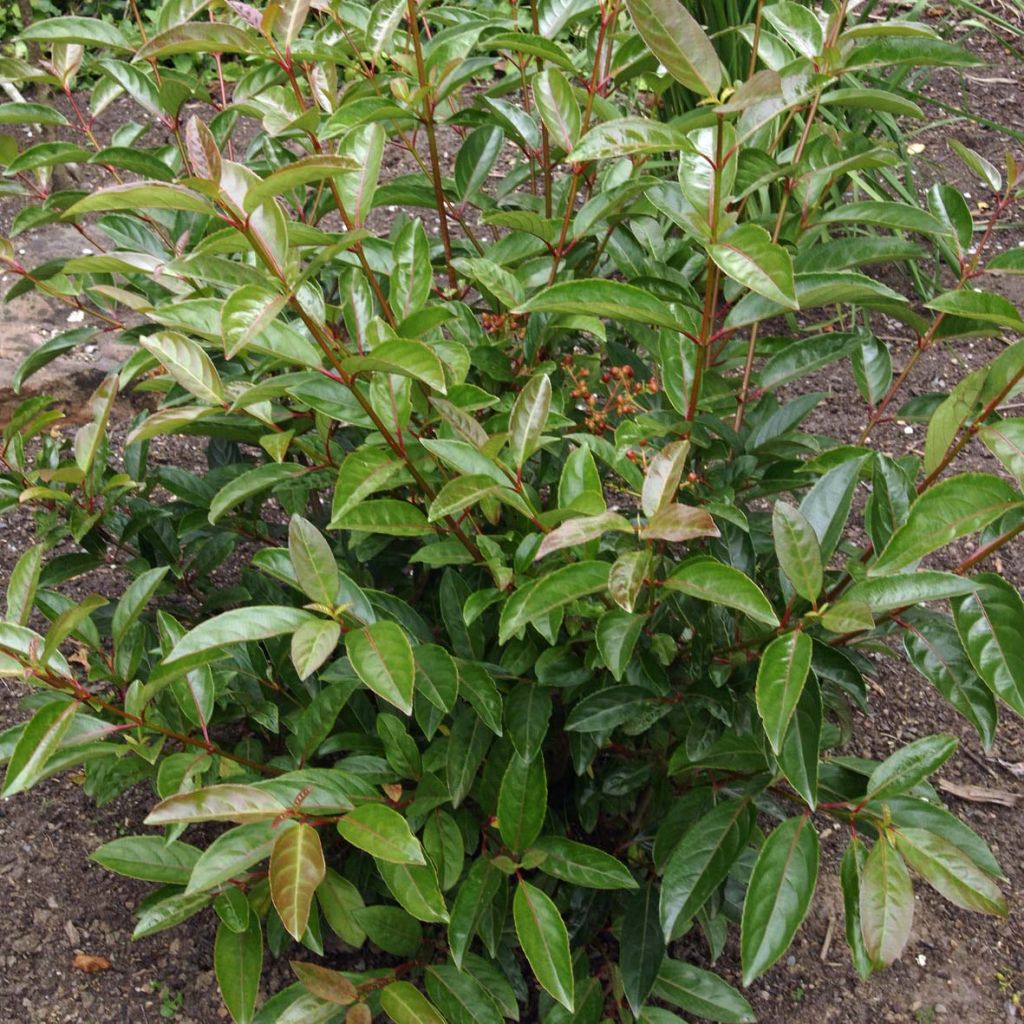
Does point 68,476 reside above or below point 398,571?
above

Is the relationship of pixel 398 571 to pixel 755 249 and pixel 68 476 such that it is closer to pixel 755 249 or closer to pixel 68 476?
pixel 68 476

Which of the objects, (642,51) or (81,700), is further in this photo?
(642,51)

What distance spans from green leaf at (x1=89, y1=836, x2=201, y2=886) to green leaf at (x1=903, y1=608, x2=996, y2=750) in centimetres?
103

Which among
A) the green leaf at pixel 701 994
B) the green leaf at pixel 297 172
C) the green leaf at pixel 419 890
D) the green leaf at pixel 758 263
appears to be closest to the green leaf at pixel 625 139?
the green leaf at pixel 758 263

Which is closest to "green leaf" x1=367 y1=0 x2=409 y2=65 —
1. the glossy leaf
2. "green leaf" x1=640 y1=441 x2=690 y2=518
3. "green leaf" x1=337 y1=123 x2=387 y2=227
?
"green leaf" x1=337 y1=123 x2=387 y2=227

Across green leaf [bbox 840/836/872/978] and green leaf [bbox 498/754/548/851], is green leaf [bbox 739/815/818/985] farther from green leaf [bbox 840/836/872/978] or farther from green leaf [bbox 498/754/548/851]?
green leaf [bbox 498/754/548/851]

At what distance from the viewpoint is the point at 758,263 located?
4.05 feet

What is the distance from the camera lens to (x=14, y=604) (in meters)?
1.54

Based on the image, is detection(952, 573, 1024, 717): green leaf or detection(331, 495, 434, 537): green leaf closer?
detection(952, 573, 1024, 717): green leaf

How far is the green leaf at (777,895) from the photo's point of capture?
137cm

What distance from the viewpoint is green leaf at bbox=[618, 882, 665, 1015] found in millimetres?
1776

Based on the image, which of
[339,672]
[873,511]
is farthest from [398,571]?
[873,511]

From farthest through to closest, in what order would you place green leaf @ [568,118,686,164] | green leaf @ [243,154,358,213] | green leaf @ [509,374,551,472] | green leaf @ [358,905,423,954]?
1. green leaf @ [358,905,423,954]
2. green leaf @ [509,374,551,472]
3. green leaf @ [568,118,686,164]
4. green leaf @ [243,154,358,213]

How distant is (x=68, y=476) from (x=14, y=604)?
26cm
